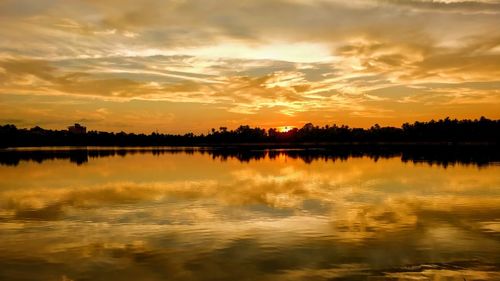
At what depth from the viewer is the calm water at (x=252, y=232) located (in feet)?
56.7

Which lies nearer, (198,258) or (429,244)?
(198,258)

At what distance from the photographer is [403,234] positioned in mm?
23125

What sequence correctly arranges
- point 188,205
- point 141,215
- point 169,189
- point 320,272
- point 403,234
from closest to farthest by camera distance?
point 320,272 → point 403,234 → point 141,215 → point 188,205 → point 169,189

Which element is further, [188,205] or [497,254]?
[188,205]

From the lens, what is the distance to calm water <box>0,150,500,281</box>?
1728 cm

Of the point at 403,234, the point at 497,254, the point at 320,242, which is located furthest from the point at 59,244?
the point at 497,254

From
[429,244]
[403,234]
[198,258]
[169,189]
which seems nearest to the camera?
[198,258]

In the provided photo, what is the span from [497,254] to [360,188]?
24.1 m

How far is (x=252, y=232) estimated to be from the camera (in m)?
23.6

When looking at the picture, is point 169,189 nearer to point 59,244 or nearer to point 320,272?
point 59,244

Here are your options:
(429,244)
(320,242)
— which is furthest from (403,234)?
(320,242)

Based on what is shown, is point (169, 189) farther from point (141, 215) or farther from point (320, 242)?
point (320, 242)

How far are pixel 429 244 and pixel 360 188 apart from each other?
871 inches

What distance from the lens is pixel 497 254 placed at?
18984 millimetres
